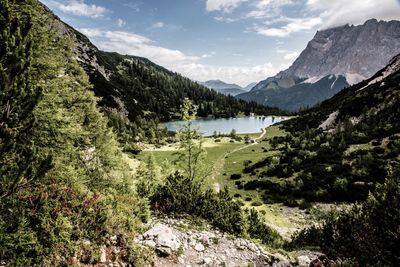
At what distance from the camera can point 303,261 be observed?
45.1ft

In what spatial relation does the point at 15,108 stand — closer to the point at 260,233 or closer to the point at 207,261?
the point at 207,261

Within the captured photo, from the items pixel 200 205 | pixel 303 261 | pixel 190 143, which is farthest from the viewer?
pixel 190 143

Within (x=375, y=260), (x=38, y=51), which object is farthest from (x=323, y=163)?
(x=38, y=51)

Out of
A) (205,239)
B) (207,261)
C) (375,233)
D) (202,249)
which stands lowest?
(207,261)

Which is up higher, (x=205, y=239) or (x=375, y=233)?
(x=375, y=233)

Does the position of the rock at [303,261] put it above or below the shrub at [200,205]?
below

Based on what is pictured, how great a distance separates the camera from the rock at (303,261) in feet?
44.1

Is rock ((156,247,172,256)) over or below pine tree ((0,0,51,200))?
below

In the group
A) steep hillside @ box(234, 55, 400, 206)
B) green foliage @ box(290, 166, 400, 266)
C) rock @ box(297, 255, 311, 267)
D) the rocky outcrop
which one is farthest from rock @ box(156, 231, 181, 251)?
steep hillside @ box(234, 55, 400, 206)

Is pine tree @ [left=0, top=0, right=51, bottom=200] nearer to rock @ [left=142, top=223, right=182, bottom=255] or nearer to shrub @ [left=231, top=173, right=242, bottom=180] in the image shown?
rock @ [left=142, top=223, right=182, bottom=255]

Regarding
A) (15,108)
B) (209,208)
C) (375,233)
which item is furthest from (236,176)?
(15,108)

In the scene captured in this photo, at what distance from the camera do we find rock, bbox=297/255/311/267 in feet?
44.1

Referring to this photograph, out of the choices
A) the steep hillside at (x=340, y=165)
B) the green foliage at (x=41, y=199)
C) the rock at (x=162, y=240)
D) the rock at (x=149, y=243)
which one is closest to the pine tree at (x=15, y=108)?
the green foliage at (x=41, y=199)

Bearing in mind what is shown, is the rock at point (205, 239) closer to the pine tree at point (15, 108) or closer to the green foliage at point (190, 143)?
the pine tree at point (15, 108)
